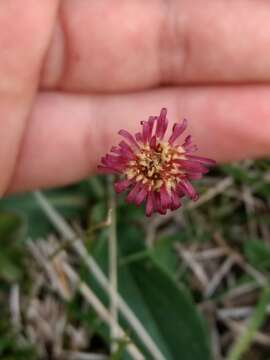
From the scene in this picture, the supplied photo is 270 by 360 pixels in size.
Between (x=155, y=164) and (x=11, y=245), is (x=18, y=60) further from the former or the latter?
(x=11, y=245)

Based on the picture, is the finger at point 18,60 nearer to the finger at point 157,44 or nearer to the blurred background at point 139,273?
the finger at point 157,44

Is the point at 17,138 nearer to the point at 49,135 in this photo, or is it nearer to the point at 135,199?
the point at 49,135

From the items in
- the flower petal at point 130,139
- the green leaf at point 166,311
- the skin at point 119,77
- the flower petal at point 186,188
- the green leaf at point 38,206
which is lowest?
the green leaf at point 166,311

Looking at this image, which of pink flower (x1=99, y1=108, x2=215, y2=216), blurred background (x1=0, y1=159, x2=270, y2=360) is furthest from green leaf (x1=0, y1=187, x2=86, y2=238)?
pink flower (x1=99, y1=108, x2=215, y2=216)

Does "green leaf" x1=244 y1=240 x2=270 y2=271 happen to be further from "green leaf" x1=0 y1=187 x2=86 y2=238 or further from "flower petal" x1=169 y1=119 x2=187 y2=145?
"flower petal" x1=169 y1=119 x2=187 y2=145

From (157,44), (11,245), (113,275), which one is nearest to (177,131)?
(157,44)

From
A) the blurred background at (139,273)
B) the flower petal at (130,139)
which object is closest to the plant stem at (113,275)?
the blurred background at (139,273)
